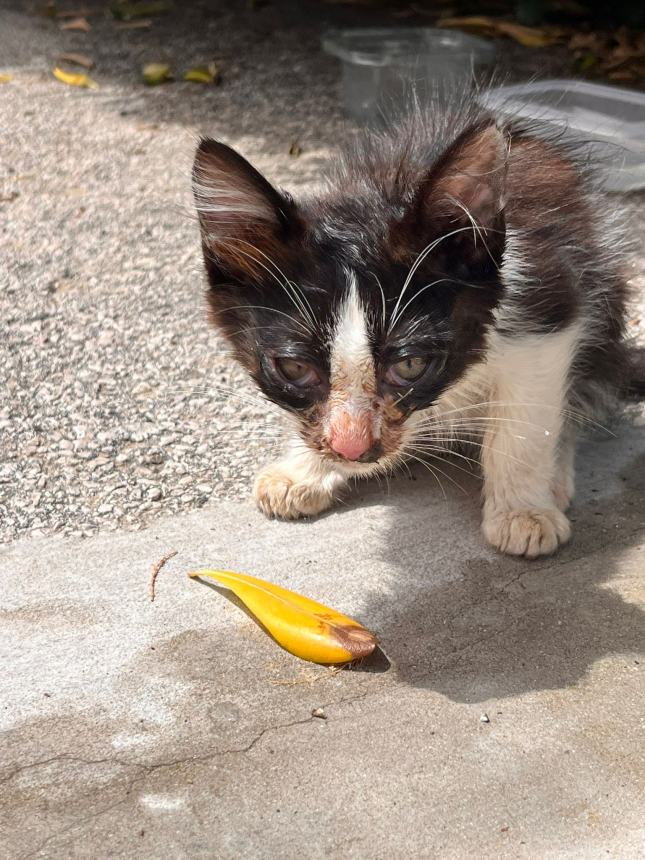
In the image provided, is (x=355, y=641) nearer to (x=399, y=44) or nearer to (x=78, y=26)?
(x=399, y=44)

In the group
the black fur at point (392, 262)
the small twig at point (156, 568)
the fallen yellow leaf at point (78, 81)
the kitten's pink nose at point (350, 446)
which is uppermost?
the black fur at point (392, 262)

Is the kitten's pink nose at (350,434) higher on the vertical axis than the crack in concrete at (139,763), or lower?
higher

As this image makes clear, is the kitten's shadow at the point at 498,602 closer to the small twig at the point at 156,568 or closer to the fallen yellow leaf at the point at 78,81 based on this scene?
the small twig at the point at 156,568

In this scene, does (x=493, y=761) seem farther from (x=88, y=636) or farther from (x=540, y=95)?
(x=540, y=95)

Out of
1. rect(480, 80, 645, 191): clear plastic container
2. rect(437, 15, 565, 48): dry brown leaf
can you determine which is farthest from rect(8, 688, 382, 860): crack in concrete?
rect(437, 15, 565, 48): dry brown leaf

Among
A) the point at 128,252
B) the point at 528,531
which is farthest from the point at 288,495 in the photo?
the point at 128,252

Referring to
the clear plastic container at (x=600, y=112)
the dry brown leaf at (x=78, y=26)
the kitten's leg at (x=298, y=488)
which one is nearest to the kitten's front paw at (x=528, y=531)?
the kitten's leg at (x=298, y=488)

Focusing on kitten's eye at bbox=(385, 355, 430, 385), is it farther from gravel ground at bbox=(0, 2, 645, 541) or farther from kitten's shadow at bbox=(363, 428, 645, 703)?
gravel ground at bbox=(0, 2, 645, 541)
